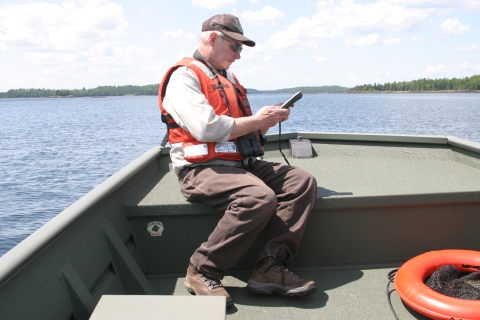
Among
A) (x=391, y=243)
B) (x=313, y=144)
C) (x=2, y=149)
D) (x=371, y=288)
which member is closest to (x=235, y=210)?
(x=371, y=288)

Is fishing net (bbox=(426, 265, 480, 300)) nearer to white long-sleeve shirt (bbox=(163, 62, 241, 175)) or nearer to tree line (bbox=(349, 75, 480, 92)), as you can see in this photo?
white long-sleeve shirt (bbox=(163, 62, 241, 175))

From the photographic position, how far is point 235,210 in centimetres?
250

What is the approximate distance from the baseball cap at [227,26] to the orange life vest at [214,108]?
0.22 metres

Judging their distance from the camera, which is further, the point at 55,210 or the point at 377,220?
the point at 55,210

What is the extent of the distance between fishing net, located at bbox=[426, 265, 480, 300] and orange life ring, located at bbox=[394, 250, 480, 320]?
0.06 m

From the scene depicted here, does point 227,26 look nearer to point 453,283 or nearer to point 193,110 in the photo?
point 193,110

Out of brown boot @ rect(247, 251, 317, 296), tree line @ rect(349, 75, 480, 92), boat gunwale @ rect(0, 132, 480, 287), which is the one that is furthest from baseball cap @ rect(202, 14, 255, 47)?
tree line @ rect(349, 75, 480, 92)

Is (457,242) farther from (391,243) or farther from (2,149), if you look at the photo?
(2,149)

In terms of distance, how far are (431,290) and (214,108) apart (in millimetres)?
1469

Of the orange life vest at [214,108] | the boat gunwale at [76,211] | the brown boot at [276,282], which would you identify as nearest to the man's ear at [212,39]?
the orange life vest at [214,108]

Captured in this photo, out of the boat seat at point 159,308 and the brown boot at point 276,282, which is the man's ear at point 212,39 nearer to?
the brown boot at point 276,282

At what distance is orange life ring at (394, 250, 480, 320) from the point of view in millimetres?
2201

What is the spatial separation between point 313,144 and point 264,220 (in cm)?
227

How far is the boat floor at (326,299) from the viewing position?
244 cm
